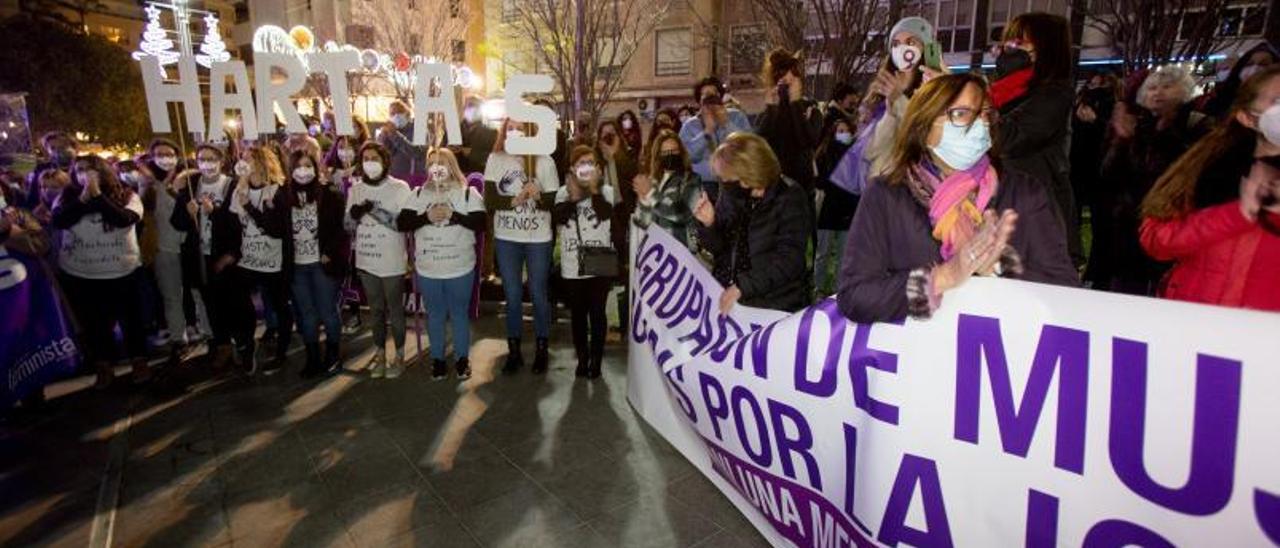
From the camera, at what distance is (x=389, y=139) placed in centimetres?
849

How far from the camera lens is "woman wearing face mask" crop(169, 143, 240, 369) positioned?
18.2ft

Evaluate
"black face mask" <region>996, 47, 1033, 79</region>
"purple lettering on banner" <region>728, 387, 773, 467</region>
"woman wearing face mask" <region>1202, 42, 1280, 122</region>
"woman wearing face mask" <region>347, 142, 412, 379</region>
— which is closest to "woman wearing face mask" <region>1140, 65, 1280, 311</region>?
"black face mask" <region>996, 47, 1033, 79</region>

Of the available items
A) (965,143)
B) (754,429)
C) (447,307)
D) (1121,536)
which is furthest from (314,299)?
(1121,536)

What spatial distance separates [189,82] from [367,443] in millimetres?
3205

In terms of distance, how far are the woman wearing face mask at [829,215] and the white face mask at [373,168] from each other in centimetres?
388

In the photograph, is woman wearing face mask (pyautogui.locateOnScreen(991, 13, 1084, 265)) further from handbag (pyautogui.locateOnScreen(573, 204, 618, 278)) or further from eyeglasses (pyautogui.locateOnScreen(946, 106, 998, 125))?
handbag (pyautogui.locateOnScreen(573, 204, 618, 278))

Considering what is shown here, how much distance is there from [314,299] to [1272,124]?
5.87 meters

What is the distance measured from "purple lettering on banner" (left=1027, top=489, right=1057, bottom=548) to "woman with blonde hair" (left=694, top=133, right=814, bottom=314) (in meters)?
1.67

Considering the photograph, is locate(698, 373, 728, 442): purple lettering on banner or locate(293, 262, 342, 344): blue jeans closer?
locate(698, 373, 728, 442): purple lettering on banner

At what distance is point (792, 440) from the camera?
266 centimetres

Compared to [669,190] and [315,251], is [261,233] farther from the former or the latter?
[669,190]

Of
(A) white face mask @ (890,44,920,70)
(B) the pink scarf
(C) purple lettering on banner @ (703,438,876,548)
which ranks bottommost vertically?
(C) purple lettering on banner @ (703,438,876,548)

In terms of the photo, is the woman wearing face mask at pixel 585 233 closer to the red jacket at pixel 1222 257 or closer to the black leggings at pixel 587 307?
→ the black leggings at pixel 587 307

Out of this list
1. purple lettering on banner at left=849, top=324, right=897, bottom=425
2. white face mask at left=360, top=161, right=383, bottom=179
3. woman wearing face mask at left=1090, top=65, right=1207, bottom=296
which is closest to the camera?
purple lettering on banner at left=849, top=324, right=897, bottom=425
